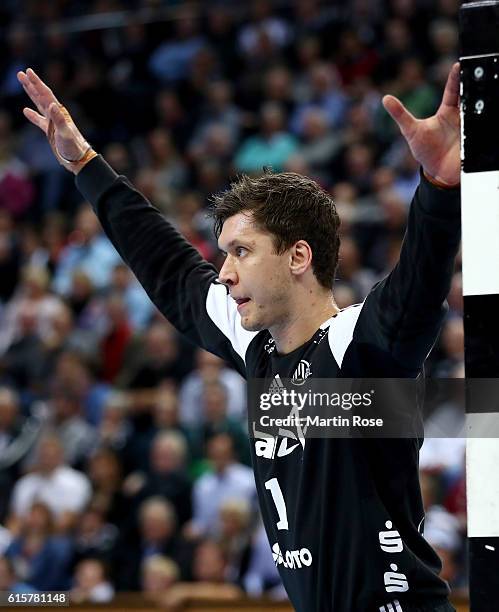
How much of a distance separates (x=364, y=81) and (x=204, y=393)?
471cm

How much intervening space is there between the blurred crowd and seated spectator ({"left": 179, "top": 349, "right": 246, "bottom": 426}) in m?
0.02

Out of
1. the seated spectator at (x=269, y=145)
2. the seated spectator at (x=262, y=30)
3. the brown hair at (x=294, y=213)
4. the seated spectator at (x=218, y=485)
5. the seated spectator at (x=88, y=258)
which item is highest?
the seated spectator at (x=262, y=30)

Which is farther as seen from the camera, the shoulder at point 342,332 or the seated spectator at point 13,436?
the seated spectator at point 13,436

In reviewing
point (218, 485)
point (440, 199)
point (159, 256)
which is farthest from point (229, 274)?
point (218, 485)

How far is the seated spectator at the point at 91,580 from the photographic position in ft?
29.7

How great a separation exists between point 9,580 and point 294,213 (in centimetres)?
600

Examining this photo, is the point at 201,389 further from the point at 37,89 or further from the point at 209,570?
the point at 37,89

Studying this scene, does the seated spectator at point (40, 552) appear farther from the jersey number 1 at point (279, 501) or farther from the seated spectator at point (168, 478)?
the jersey number 1 at point (279, 501)

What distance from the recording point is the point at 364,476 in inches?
146

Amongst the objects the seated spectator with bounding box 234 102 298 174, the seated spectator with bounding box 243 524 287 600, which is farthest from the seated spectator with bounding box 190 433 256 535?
the seated spectator with bounding box 234 102 298 174

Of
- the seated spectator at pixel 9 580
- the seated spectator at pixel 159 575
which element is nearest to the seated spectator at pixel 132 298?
the seated spectator at pixel 9 580

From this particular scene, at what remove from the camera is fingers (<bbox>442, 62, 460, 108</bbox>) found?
9.86 ft

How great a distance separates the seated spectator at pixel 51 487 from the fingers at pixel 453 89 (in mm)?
7792

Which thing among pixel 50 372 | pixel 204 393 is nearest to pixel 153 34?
pixel 50 372
